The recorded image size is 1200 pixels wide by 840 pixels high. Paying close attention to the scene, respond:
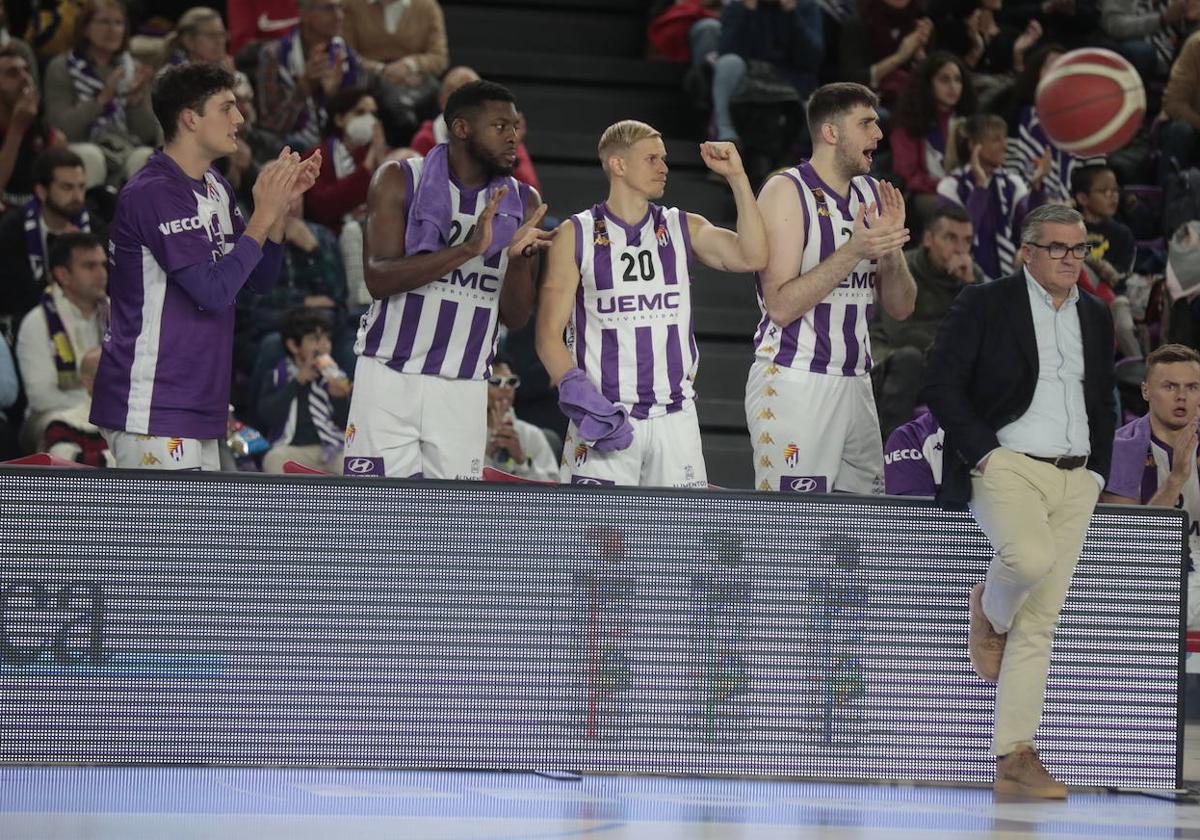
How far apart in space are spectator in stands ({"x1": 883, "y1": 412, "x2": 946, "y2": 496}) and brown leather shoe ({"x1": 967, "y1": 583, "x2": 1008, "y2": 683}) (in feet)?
5.65

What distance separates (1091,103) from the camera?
34.8 feet

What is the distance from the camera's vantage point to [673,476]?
21.6 ft

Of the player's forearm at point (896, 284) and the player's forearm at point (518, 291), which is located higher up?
Answer: the player's forearm at point (896, 284)

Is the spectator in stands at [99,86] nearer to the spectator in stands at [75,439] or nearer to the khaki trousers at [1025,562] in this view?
the spectator in stands at [75,439]

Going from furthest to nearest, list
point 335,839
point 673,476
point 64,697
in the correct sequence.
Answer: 1. point 673,476
2. point 64,697
3. point 335,839

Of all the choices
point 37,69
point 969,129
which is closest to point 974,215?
point 969,129

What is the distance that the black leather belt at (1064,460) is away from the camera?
6.20 m

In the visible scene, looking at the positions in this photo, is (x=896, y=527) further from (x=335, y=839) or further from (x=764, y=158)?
(x=764, y=158)

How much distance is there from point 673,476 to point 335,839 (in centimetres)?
219

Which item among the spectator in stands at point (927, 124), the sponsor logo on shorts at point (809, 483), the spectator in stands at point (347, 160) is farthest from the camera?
the spectator in stands at point (927, 124)

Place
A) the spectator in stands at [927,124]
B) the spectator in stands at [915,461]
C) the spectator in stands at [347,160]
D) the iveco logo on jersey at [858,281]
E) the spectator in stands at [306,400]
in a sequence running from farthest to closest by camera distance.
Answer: the spectator in stands at [927,124] → the spectator in stands at [347,160] → the spectator in stands at [306,400] → the spectator in stands at [915,461] → the iveco logo on jersey at [858,281]

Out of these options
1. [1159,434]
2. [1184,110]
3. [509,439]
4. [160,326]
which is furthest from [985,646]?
[1184,110]

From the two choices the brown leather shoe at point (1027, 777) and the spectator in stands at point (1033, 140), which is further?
the spectator in stands at point (1033, 140)

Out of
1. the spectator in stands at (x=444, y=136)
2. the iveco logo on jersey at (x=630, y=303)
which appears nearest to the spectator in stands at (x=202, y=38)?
the spectator in stands at (x=444, y=136)
